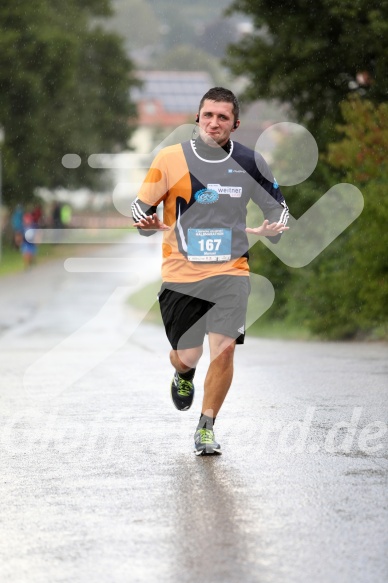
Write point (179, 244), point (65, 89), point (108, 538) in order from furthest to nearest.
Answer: point (65, 89) < point (179, 244) < point (108, 538)

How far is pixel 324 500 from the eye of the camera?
6.07 m

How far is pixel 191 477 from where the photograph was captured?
6.78 metres

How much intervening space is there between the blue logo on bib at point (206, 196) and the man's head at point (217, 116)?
264 millimetres

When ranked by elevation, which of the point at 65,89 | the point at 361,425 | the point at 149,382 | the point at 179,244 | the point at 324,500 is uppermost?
the point at 179,244

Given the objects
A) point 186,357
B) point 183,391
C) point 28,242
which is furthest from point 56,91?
point 186,357

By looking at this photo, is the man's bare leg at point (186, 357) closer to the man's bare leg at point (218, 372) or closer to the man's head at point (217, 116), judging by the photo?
the man's bare leg at point (218, 372)

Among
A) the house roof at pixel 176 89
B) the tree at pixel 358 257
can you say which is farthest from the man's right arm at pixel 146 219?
the house roof at pixel 176 89

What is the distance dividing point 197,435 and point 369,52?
13994mm

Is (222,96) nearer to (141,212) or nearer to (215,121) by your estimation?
(215,121)

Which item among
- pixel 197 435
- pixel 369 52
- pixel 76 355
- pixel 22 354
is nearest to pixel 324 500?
pixel 197 435

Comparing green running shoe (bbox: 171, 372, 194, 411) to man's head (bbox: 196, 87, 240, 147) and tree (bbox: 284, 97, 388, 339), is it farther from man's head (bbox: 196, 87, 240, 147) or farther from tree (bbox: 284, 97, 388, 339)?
tree (bbox: 284, 97, 388, 339)

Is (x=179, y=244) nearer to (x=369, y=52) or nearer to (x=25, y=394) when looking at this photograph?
(x=25, y=394)

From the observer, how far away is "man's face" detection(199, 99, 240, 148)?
7.48m

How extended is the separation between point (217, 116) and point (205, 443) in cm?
181
